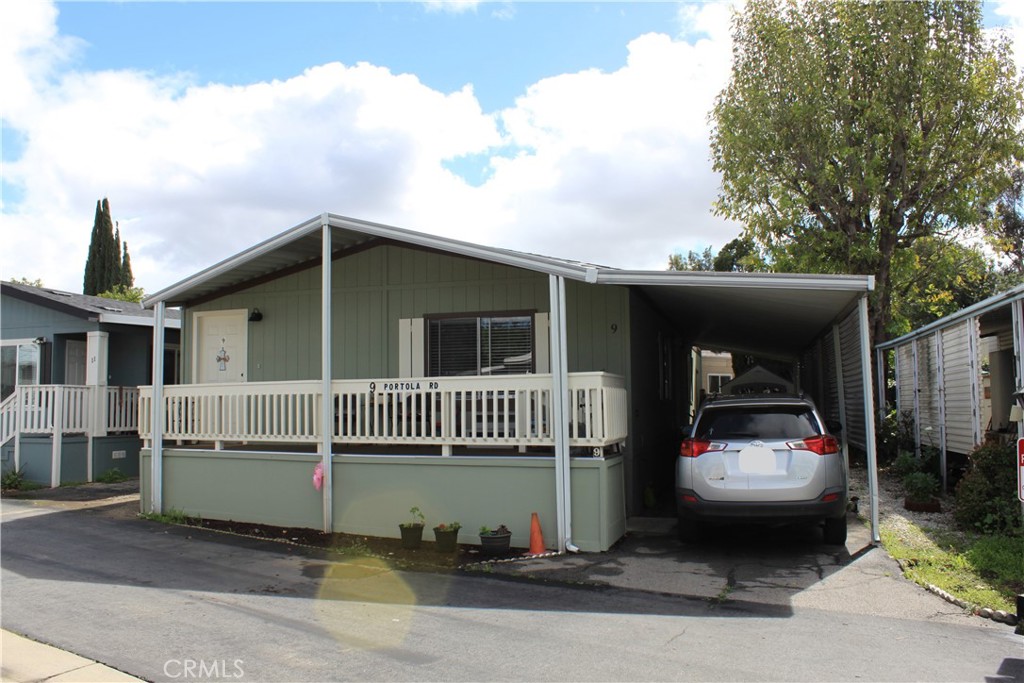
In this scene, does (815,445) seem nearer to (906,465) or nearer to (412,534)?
(412,534)

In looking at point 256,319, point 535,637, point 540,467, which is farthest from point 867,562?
point 256,319

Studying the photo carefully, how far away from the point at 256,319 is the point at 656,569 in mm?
7879

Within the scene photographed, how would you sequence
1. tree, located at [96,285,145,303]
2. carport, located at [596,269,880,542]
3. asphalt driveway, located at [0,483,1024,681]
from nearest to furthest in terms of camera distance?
1. asphalt driveway, located at [0,483,1024,681]
2. carport, located at [596,269,880,542]
3. tree, located at [96,285,145,303]

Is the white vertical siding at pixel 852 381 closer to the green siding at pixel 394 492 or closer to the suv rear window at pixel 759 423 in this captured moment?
the suv rear window at pixel 759 423

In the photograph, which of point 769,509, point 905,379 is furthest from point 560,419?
point 905,379

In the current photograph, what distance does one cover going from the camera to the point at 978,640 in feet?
17.2

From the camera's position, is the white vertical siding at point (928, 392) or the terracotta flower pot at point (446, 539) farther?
the white vertical siding at point (928, 392)

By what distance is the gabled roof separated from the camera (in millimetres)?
14492

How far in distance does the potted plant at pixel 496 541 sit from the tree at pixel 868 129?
1159 centimetres

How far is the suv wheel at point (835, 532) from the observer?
314 inches

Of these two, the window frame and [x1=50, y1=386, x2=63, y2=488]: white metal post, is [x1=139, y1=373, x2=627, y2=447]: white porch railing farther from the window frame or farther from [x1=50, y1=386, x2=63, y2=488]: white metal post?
[x1=50, y1=386, x2=63, y2=488]: white metal post

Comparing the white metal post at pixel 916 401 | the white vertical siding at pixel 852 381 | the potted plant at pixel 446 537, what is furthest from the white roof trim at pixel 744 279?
the white metal post at pixel 916 401

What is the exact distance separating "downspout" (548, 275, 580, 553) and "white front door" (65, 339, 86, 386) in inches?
466

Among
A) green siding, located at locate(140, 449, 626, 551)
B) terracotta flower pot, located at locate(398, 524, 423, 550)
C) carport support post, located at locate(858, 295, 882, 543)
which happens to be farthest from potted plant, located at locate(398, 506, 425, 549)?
carport support post, located at locate(858, 295, 882, 543)
